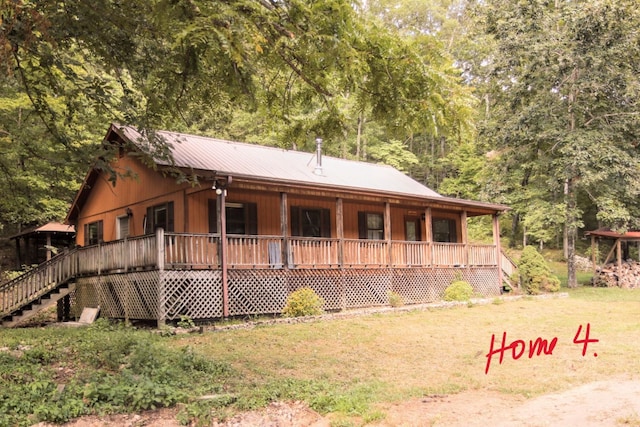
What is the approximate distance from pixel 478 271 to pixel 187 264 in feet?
40.3

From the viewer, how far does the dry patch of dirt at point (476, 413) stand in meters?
5.50

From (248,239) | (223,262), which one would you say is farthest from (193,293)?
(248,239)

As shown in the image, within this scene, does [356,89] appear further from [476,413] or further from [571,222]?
[571,222]

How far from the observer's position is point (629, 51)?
2400 centimetres

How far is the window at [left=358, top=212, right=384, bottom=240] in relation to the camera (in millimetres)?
20781

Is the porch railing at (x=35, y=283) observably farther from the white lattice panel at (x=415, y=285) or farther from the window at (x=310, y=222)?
the white lattice panel at (x=415, y=285)

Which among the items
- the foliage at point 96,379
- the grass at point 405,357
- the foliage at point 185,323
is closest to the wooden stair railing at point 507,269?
the grass at point 405,357

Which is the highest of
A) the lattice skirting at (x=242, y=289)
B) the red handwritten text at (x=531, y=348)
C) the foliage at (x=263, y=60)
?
the foliage at (x=263, y=60)

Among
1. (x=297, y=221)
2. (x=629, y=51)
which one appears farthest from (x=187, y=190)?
(x=629, y=51)

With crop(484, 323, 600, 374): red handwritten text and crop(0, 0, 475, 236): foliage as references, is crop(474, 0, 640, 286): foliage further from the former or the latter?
crop(0, 0, 475, 236): foliage

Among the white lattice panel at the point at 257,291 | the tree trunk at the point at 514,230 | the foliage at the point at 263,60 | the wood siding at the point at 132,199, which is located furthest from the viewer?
the tree trunk at the point at 514,230

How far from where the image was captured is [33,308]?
647 inches

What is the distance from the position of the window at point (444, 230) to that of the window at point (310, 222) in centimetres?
596

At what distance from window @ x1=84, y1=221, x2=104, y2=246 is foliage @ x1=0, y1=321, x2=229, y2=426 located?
39.6 feet
